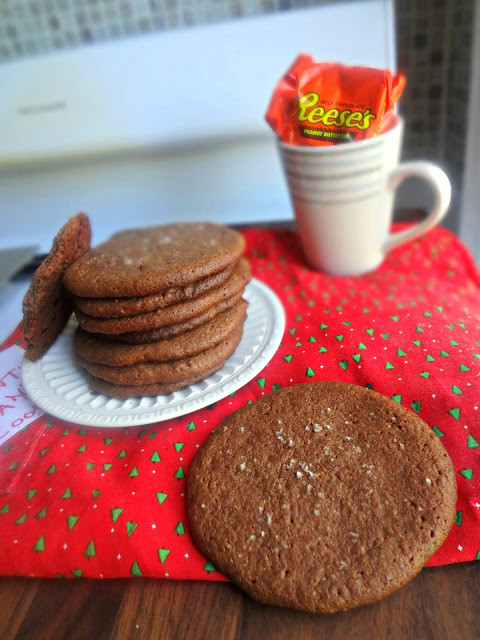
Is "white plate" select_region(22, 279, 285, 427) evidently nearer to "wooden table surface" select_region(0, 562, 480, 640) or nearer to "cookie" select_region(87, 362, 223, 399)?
"cookie" select_region(87, 362, 223, 399)

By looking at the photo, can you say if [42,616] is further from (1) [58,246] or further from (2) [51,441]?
(1) [58,246]

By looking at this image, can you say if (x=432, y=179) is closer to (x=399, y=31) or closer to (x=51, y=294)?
(x=399, y=31)

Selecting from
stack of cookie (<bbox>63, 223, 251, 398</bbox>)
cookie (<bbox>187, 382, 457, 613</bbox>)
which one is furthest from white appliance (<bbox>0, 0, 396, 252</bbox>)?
cookie (<bbox>187, 382, 457, 613</bbox>)

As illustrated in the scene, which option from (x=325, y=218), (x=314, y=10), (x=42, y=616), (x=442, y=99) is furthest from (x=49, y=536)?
(x=442, y=99)

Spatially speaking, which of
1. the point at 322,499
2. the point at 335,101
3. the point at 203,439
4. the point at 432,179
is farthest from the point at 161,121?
the point at 322,499

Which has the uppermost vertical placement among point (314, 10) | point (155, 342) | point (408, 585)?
point (314, 10)

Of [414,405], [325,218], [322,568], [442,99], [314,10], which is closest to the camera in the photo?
[322,568]
